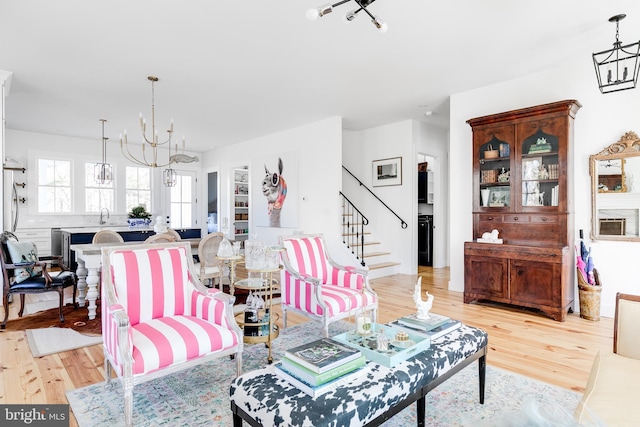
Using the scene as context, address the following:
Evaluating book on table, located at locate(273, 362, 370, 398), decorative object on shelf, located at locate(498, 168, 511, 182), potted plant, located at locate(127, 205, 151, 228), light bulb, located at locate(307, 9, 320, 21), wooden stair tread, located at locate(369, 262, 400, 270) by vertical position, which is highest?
light bulb, located at locate(307, 9, 320, 21)

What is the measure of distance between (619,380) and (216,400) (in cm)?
208

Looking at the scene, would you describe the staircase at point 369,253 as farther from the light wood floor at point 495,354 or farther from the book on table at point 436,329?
the book on table at point 436,329

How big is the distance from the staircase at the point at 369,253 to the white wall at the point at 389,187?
13cm

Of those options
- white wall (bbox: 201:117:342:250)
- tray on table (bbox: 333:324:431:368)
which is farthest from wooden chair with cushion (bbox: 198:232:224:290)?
tray on table (bbox: 333:324:431:368)

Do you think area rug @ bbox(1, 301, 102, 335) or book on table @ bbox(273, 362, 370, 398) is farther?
area rug @ bbox(1, 301, 102, 335)

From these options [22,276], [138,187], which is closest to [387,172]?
[22,276]

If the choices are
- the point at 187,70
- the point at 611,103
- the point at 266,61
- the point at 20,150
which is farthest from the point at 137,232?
the point at 611,103

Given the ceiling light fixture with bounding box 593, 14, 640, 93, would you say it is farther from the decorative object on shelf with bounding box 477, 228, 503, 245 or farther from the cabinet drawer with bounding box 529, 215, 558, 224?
the decorative object on shelf with bounding box 477, 228, 503, 245

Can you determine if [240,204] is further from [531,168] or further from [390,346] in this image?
[390,346]

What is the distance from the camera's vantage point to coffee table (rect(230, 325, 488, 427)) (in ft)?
4.25

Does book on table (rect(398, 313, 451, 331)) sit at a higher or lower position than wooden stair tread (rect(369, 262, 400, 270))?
higher

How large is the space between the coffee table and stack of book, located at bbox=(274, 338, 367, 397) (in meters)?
0.03

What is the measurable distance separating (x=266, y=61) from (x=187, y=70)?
0.98 m

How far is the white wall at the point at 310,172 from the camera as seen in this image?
6.20 m
